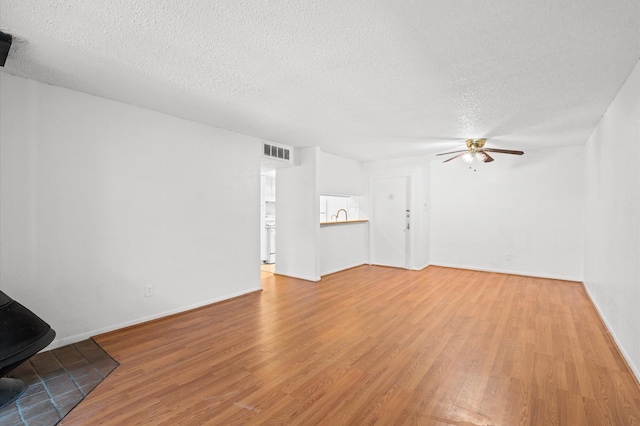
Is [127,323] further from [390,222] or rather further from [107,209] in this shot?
[390,222]

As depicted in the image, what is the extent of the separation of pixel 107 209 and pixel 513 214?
6384 millimetres

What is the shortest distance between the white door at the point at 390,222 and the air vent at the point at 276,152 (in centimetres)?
241

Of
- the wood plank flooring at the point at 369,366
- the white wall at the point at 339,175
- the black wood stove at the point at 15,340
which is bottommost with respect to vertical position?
the wood plank flooring at the point at 369,366

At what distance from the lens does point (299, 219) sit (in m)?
5.21

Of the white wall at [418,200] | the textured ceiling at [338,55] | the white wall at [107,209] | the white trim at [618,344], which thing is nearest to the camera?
the textured ceiling at [338,55]

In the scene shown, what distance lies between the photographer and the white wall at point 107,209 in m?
2.44

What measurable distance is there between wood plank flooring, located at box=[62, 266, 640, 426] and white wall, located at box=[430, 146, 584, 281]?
1.46m

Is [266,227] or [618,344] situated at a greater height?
[266,227]

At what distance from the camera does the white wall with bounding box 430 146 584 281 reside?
16.5ft

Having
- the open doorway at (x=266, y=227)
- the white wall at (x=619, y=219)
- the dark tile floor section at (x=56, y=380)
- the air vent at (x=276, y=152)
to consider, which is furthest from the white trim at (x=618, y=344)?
the open doorway at (x=266, y=227)

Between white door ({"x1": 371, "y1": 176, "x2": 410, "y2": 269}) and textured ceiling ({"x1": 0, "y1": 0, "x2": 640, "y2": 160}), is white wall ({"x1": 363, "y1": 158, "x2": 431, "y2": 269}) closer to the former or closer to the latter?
white door ({"x1": 371, "y1": 176, "x2": 410, "y2": 269})

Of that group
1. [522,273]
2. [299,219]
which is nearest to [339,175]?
[299,219]

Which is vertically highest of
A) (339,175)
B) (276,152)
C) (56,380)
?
(276,152)

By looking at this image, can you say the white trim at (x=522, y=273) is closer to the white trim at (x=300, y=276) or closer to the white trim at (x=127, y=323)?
the white trim at (x=300, y=276)
